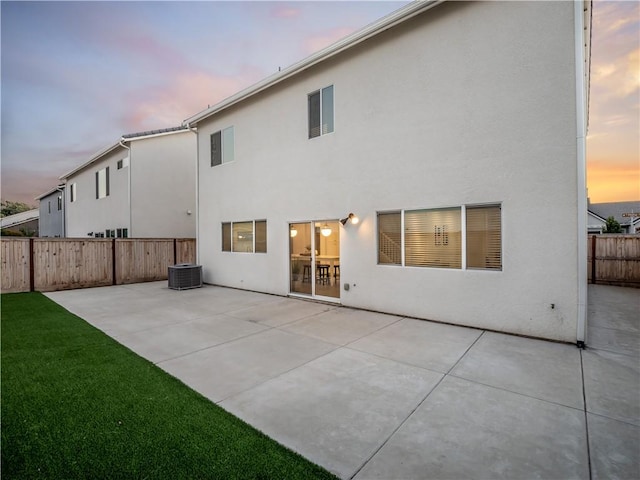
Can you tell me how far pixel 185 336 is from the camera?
5.43 m

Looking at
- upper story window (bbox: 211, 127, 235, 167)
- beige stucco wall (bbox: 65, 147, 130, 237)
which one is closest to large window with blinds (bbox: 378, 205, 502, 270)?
upper story window (bbox: 211, 127, 235, 167)

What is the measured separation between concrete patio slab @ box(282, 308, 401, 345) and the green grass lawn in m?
2.53

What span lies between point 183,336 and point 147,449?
330 centimetres

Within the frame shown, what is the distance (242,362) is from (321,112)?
256 inches

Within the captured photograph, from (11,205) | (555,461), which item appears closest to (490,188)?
(555,461)

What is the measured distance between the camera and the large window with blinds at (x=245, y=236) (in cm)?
984

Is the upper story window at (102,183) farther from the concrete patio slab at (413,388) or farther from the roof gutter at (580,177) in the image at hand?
the roof gutter at (580,177)

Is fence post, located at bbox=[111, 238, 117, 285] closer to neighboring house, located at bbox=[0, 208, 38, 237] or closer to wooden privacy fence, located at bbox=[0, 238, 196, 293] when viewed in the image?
wooden privacy fence, located at bbox=[0, 238, 196, 293]

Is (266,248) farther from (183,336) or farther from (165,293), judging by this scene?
(183,336)

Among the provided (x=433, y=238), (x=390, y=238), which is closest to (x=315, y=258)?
(x=390, y=238)

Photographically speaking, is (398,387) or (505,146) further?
(505,146)

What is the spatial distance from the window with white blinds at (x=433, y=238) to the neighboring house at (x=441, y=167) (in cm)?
3

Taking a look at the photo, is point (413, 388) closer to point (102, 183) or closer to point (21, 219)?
point (102, 183)

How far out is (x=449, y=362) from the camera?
420 cm
